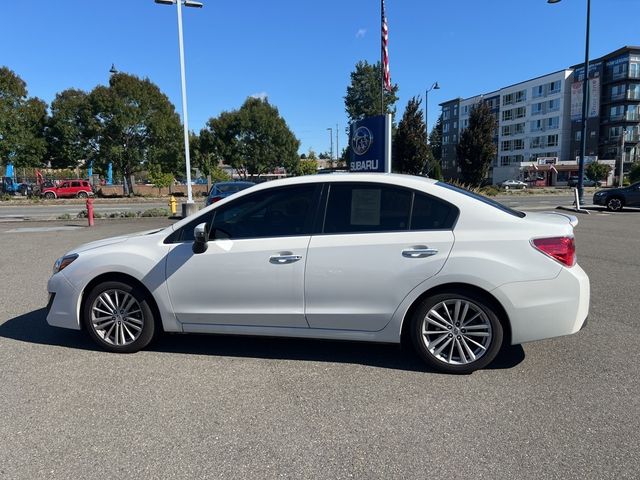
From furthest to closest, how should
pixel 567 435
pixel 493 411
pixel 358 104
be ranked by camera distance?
pixel 358 104
pixel 493 411
pixel 567 435

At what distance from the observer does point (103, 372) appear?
4.02 meters

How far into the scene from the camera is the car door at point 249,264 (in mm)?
3979

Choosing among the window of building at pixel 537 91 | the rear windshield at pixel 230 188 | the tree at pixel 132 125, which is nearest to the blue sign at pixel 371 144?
the rear windshield at pixel 230 188

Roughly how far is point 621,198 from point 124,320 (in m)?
22.0

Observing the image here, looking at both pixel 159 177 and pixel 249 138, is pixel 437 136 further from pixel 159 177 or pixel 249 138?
pixel 159 177

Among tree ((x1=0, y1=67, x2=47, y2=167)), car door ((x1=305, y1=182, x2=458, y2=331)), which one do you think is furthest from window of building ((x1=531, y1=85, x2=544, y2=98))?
car door ((x1=305, y1=182, x2=458, y2=331))

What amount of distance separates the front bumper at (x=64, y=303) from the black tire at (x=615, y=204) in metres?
22.1

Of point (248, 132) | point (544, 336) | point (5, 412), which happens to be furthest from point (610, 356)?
point (248, 132)

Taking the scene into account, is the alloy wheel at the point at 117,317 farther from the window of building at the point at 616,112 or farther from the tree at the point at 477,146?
the window of building at the point at 616,112

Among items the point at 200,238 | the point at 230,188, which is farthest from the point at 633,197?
the point at 200,238

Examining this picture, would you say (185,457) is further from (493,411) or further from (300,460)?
(493,411)

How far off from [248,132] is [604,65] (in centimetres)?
5949

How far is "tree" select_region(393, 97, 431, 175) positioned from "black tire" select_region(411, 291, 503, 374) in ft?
86.0

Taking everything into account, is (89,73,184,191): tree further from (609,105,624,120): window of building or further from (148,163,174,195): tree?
(609,105,624,120): window of building
